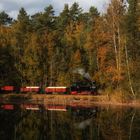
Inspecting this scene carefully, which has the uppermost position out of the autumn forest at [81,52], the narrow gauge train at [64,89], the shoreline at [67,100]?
the autumn forest at [81,52]

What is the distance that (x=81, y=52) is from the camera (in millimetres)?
75312

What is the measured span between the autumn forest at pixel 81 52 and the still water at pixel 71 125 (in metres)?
12.1

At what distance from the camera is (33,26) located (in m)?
93.7

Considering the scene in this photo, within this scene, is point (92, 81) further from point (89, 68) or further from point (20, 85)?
point (20, 85)

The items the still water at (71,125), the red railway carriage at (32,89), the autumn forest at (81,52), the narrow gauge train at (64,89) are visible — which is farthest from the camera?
the red railway carriage at (32,89)

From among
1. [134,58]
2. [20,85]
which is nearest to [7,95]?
[20,85]

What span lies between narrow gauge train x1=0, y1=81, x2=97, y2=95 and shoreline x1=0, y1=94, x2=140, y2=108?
3538 millimetres

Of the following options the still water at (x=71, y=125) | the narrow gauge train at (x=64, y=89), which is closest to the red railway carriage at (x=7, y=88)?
the narrow gauge train at (x=64, y=89)

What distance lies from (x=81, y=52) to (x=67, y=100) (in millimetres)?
16398

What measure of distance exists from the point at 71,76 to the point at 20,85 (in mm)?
9743

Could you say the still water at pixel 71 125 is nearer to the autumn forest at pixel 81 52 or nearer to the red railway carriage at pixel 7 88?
the autumn forest at pixel 81 52

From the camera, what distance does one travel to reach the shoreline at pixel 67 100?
5509cm

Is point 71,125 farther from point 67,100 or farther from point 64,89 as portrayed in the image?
point 64,89

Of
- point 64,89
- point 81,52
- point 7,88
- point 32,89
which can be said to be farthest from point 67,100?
point 81,52
